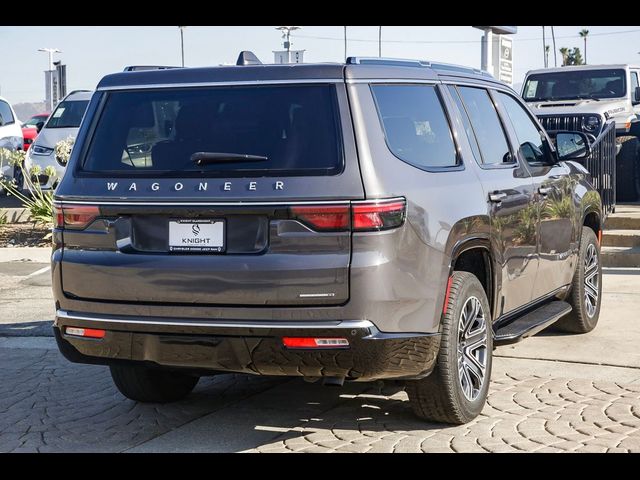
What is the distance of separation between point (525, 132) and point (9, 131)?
15.4 meters

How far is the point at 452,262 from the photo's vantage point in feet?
17.6

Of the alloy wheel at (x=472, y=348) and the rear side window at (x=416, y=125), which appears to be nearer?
the rear side window at (x=416, y=125)

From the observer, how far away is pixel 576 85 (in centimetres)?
1711

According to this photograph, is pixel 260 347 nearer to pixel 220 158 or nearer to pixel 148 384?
pixel 220 158

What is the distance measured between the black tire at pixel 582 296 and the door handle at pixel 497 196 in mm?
1862

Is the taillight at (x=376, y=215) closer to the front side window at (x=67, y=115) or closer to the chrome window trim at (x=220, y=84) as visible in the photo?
the chrome window trim at (x=220, y=84)

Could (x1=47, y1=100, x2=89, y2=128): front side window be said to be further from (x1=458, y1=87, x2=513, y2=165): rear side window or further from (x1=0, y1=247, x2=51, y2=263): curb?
(x1=458, y1=87, x2=513, y2=165): rear side window

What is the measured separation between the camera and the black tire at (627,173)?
1506 centimetres

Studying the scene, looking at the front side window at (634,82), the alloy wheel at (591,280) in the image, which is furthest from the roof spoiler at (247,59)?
the front side window at (634,82)

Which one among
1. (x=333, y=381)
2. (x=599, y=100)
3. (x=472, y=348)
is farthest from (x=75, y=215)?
(x=599, y=100)

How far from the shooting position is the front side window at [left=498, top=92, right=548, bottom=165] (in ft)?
22.9
